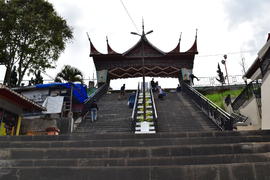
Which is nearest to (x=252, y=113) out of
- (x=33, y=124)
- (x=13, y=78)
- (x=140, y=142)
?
(x=140, y=142)

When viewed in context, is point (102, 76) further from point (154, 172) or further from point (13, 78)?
point (154, 172)

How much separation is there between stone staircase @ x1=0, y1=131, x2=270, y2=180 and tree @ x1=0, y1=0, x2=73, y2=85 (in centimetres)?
1603

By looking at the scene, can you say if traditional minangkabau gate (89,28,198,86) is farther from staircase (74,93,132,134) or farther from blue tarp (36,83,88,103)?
staircase (74,93,132,134)

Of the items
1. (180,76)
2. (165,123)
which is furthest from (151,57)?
(165,123)

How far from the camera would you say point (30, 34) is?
22.1 metres

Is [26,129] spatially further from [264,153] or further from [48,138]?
[264,153]

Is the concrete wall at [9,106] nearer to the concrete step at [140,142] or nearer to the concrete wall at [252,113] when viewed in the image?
the concrete step at [140,142]

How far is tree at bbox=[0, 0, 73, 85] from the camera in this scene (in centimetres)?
2097

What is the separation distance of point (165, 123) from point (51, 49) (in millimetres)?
15169

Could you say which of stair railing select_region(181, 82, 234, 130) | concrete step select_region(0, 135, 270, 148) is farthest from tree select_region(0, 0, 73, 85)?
concrete step select_region(0, 135, 270, 148)

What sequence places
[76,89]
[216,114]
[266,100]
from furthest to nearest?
[76,89] < [216,114] < [266,100]

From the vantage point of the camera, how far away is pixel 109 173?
502cm

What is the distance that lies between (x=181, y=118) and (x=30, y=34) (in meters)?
15.0

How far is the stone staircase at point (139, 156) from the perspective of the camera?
4902mm
